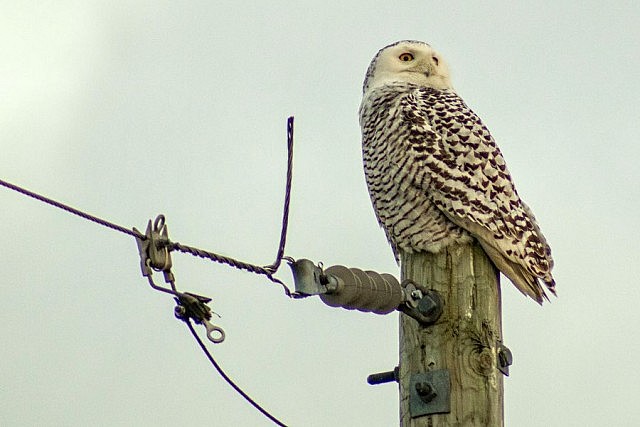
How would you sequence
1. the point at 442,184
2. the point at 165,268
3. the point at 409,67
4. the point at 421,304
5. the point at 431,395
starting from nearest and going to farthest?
the point at 165,268
the point at 431,395
the point at 421,304
the point at 442,184
the point at 409,67

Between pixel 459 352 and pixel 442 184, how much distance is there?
6.08 feet

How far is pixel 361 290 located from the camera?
203 inches

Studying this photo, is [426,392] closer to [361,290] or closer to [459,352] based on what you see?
[459,352]

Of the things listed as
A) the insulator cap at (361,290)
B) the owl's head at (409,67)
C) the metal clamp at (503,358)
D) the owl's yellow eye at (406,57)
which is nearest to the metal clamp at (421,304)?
the insulator cap at (361,290)

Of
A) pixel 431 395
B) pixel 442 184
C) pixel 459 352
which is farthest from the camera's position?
pixel 442 184

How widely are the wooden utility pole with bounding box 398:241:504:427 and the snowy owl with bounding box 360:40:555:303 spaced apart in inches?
18.2

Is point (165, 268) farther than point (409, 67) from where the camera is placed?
No

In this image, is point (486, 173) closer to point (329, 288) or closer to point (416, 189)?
point (416, 189)

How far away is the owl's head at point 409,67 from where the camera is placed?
8844mm

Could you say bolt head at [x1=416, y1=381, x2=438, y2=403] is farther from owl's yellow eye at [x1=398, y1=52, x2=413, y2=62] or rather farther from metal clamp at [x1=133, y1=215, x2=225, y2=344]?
owl's yellow eye at [x1=398, y1=52, x2=413, y2=62]

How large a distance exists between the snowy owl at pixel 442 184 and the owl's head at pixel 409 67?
0.87 ft

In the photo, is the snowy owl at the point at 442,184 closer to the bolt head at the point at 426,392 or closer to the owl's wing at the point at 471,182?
the owl's wing at the point at 471,182

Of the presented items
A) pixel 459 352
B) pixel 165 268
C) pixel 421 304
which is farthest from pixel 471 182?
pixel 165 268

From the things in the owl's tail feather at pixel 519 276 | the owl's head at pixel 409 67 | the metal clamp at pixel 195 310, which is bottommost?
the metal clamp at pixel 195 310
